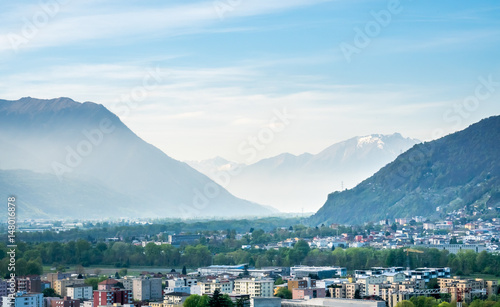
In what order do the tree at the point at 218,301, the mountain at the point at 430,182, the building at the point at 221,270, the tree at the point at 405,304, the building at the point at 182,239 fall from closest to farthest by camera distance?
the tree at the point at 218,301
the tree at the point at 405,304
the building at the point at 221,270
the building at the point at 182,239
the mountain at the point at 430,182

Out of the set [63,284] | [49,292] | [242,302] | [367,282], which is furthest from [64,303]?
[367,282]

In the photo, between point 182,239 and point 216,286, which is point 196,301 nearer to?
point 216,286

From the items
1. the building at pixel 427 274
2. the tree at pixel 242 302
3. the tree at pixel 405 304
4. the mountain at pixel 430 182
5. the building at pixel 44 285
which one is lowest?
the tree at pixel 405 304

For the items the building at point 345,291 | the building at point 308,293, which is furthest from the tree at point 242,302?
the building at point 345,291

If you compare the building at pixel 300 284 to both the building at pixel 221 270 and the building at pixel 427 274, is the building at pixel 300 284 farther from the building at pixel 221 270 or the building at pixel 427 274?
the building at pixel 221 270

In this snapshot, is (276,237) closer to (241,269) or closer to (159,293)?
(241,269)

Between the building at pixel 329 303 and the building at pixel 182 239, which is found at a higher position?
the building at pixel 182 239

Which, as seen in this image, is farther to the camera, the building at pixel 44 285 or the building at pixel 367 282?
the building at pixel 44 285
